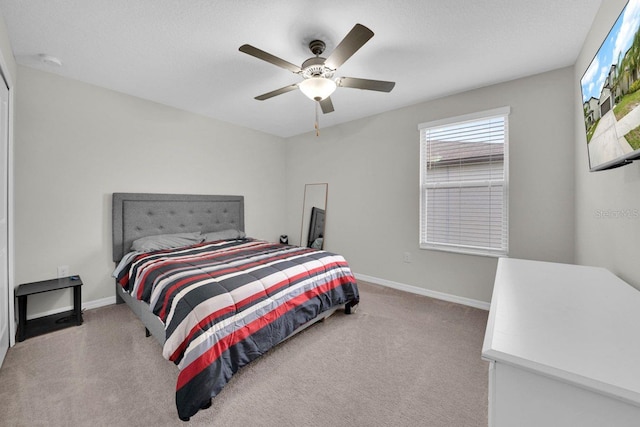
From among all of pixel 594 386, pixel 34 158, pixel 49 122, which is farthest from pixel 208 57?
pixel 594 386

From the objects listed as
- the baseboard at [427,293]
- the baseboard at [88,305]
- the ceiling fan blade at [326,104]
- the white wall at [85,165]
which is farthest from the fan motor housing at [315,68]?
the baseboard at [88,305]

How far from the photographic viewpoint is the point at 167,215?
11.1 ft

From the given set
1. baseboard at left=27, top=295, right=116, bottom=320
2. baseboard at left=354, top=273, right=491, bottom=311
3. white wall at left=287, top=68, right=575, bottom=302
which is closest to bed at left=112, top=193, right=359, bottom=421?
baseboard at left=27, top=295, right=116, bottom=320

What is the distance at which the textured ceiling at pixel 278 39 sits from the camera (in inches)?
68.9

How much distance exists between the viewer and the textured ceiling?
1.75 meters

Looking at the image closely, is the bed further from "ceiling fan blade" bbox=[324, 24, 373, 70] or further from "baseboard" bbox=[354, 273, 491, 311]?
"ceiling fan blade" bbox=[324, 24, 373, 70]

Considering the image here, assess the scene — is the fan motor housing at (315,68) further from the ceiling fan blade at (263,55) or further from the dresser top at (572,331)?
the dresser top at (572,331)

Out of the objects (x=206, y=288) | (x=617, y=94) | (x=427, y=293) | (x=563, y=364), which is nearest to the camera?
(x=563, y=364)

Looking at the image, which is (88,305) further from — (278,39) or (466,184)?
(466,184)

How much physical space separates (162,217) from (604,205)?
13.6 ft

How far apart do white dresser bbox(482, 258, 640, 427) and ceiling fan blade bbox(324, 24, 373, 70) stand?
5.07ft

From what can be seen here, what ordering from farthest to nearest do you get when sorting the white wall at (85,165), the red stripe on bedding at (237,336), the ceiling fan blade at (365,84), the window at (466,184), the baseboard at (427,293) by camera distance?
the baseboard at (427,293)
the window at (466,184)
the white wall at (85,165)
the ceiling fan blade at (365,84)
the red stripe on bedding at (237,336)

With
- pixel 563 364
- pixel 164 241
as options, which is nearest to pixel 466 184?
pixel 563 364

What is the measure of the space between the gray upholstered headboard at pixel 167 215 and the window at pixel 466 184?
9.07 feet
